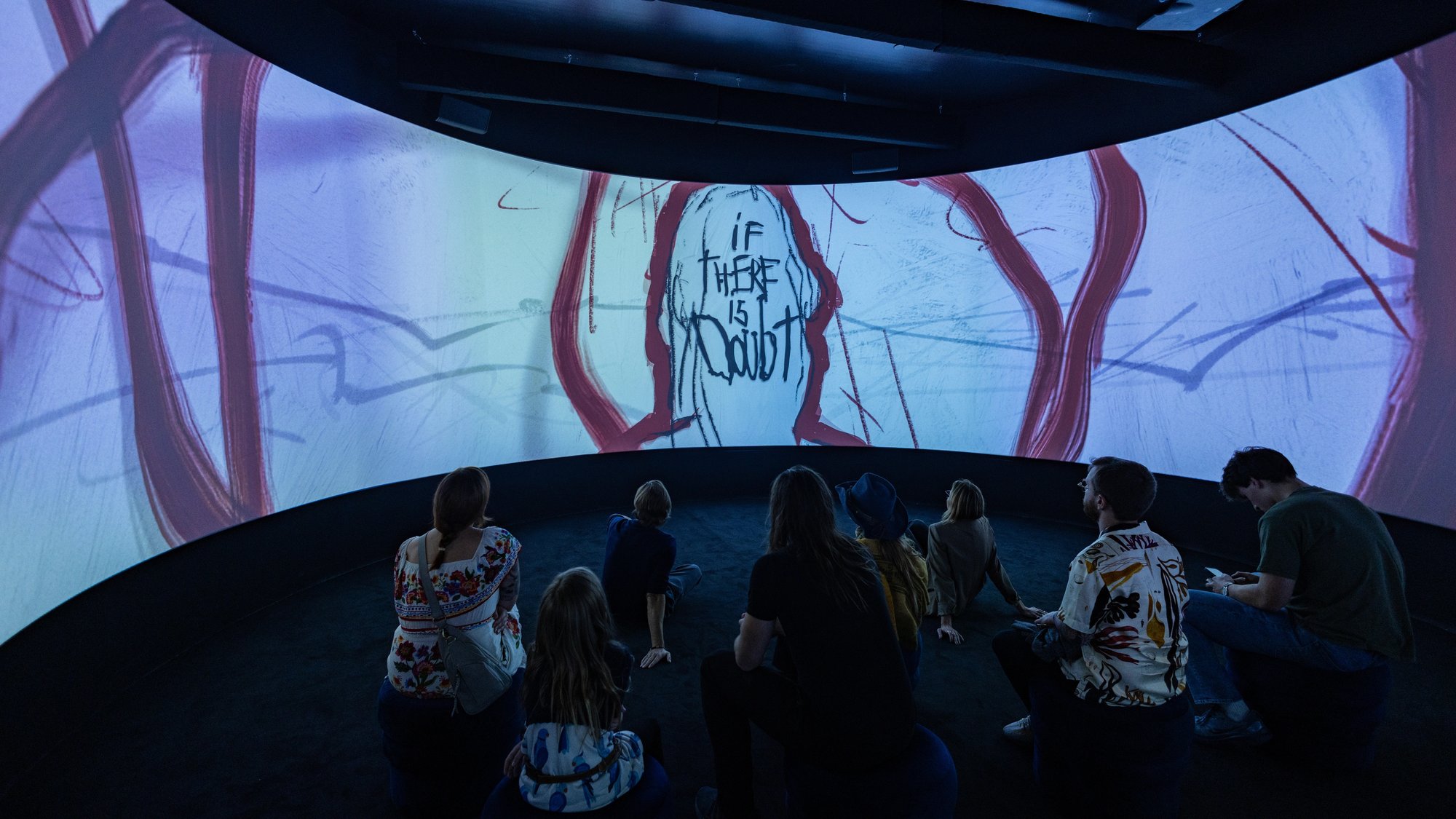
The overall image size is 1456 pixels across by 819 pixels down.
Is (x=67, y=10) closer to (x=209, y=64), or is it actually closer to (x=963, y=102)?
(x=209, y=64)

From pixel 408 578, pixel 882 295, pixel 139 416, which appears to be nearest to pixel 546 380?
pixel 139 416

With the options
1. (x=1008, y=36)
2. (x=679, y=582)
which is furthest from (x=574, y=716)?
(x=1008, y=36)

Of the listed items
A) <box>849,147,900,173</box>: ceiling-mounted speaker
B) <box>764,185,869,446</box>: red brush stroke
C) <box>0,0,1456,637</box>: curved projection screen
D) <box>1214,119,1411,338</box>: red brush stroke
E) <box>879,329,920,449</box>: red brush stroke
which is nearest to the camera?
<box>0,0,1456,637</box>: curved projection screen

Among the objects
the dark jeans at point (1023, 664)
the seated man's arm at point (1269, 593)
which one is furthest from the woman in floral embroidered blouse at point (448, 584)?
the seated man's arm at point (1269, 593)

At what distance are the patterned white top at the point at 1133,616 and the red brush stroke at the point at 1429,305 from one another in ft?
9.63

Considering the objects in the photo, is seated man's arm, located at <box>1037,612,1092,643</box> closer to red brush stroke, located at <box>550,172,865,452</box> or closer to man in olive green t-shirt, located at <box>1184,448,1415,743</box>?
man in olive green t-shirt, located at <box>1184,448,1415,743</box>

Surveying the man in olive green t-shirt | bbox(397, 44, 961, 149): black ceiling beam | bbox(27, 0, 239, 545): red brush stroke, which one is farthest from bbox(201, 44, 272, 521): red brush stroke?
the man in olive green t-shirt

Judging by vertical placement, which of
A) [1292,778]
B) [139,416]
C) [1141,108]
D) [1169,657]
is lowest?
[1292,778]

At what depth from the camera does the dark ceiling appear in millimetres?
3570

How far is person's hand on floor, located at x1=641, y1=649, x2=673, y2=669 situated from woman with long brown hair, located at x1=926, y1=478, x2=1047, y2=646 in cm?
143

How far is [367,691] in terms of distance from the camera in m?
2.74

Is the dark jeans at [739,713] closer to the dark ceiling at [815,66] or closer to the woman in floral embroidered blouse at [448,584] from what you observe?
the woman in floral embroidered blouse at [448,584]

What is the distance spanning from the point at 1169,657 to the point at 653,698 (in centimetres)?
191

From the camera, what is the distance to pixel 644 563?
3082 mm
